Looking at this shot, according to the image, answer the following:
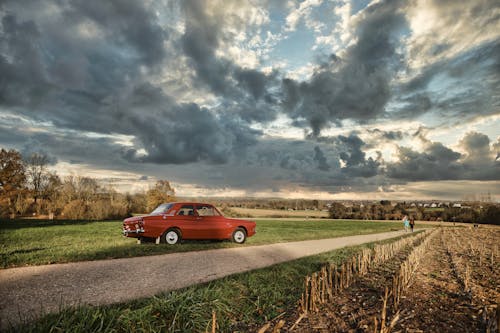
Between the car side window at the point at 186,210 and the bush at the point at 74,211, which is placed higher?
the car side window at the point at 186,210

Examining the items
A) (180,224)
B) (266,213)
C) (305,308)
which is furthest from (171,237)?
(266,213)

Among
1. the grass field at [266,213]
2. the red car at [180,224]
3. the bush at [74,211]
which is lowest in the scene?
the grass field at [266,213]

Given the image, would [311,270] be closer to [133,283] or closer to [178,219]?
[133,283]

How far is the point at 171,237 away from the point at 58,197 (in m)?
37.2

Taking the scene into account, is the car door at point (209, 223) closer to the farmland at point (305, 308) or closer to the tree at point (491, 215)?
the farmland at point (305, 308)

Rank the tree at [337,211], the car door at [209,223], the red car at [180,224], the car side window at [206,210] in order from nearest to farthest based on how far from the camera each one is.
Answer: the red car at [180,224] → the car door at [209,223] → the car side window at [206,210] → the tree at [337,211]

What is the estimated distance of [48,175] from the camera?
138ft

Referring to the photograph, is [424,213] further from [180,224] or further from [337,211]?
[180,224]

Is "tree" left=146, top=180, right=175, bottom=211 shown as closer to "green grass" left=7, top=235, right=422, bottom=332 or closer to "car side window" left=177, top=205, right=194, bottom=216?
"car side window" left=177, top=205, right=194, bottom=216

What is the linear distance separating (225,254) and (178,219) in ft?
8.34

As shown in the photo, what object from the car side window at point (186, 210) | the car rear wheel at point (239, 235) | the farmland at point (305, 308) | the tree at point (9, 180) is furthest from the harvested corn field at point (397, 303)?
the tree at point (9, 180)

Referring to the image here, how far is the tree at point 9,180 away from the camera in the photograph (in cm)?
3575

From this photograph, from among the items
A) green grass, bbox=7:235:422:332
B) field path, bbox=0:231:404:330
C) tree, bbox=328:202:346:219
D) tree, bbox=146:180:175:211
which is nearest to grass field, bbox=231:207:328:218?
tree, bbox=328:202:346:219

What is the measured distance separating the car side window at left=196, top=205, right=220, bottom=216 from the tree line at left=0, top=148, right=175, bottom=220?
27423mm
